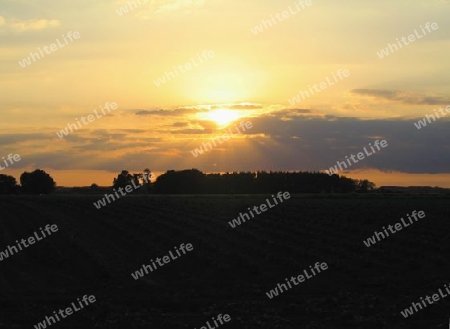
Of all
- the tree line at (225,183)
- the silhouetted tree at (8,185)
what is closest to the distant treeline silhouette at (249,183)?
the tree line at (225,183)

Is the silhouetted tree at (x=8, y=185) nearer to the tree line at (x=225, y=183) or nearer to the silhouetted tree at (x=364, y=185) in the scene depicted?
the tree line at (x=225, y=183)

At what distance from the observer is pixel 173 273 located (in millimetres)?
22078

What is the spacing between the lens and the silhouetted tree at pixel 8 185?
123544mm

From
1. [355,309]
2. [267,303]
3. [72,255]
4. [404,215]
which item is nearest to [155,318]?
[267,303]

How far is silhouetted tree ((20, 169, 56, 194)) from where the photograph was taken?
422 feet

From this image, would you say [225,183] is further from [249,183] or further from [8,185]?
[8,185]

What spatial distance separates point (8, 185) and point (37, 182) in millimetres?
6082

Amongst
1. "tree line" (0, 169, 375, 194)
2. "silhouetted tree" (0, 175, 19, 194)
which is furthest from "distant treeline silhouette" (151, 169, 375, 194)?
"silhouetted tree" (0, 175, 19, 194)

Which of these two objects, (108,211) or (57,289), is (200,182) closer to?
(108,211)

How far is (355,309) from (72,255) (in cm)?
1373

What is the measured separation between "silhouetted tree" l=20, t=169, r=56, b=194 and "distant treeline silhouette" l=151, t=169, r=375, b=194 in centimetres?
2017

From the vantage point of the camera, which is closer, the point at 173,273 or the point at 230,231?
the point at 173,273

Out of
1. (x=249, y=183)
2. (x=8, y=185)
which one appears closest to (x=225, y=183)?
(x=249, y=183)

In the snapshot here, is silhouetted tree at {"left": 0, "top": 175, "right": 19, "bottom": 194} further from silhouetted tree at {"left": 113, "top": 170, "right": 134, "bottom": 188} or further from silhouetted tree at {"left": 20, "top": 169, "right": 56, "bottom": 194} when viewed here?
silhouetted tree at {"left": 113, "top": 170, "right": 134, "bottom": 188}
